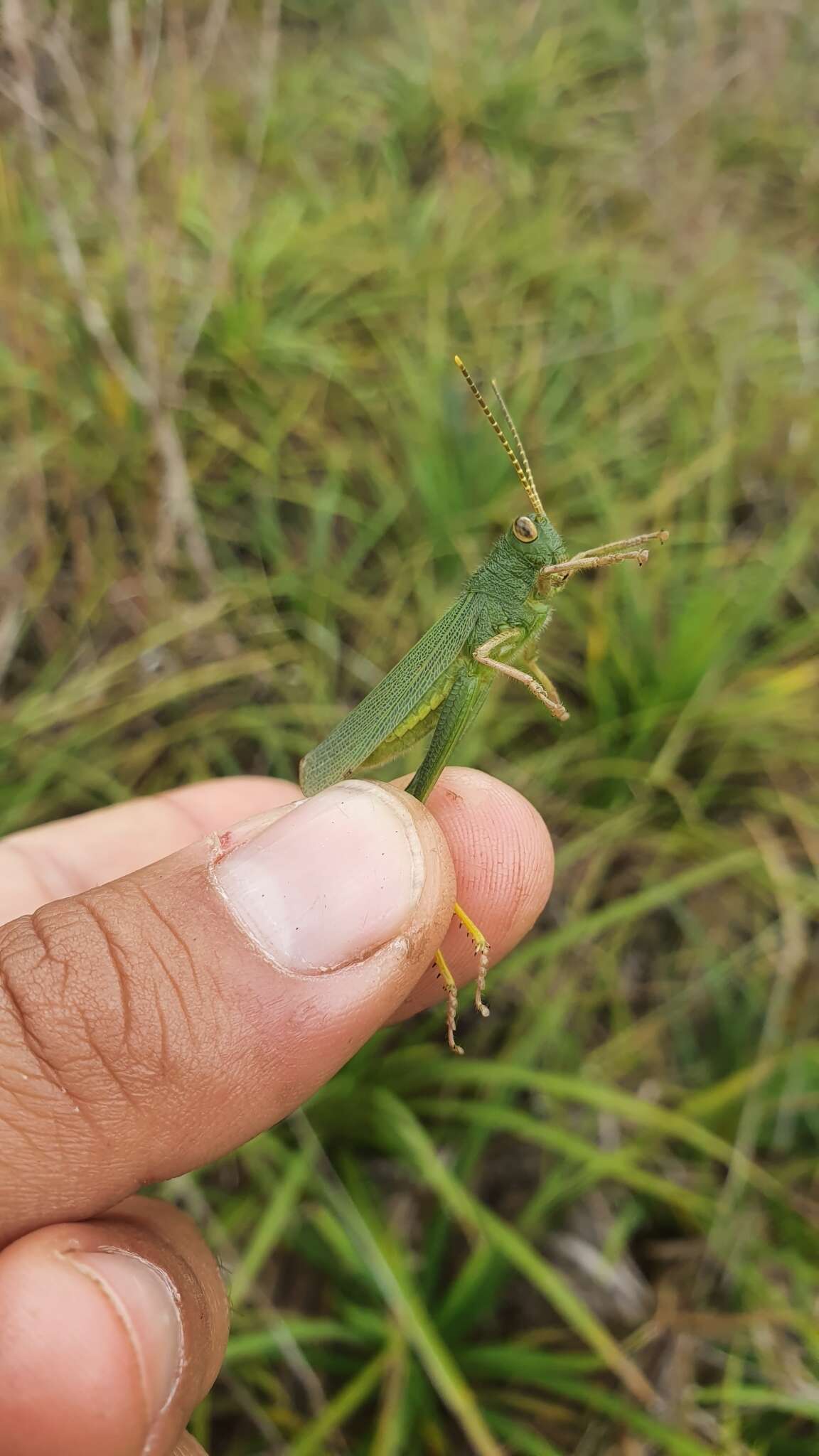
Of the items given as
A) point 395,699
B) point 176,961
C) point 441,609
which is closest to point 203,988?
point 176,961

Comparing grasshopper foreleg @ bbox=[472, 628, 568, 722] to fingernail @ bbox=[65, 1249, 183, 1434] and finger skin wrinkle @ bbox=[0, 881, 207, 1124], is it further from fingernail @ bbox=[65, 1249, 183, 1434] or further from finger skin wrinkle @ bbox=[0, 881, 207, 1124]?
fingernail @ bbox=[65, 1249, 183, 1434]

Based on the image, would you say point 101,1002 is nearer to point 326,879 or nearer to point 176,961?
point 176,961

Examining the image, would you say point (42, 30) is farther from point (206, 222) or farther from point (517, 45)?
point (517, 45)

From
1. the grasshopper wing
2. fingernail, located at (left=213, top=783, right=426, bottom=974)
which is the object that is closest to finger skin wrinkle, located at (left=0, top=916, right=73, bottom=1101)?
fingernail, located at (left=213, top=783, right=426, bottom=974)

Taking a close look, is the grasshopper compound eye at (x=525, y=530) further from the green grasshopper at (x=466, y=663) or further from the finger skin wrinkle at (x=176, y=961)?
the finger skin wrinkle at (x=176, y=961)

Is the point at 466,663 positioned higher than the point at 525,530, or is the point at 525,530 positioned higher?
the point at 525,530

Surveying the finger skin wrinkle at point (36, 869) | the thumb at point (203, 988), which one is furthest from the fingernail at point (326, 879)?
the finger skin wrinkle at point (36, 869)
